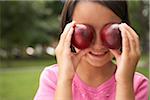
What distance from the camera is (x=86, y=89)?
55 cm

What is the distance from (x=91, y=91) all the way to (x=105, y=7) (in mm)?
125

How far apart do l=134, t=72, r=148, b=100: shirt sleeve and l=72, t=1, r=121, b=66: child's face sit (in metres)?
0.07

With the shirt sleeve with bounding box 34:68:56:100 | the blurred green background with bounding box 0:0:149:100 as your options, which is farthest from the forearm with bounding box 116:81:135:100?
the blurred green background with bounding box 0:0:149:100

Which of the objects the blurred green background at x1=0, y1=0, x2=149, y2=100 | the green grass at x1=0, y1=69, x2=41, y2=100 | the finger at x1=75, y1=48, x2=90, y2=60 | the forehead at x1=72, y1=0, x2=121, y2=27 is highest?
A: the forehead at x1=72, y1=0, x2=121, y2=27

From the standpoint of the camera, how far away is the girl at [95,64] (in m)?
0.49

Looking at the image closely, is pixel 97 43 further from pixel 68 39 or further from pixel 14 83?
pixel 14 83

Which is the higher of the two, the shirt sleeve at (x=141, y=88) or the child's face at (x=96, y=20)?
the child's face at (x=96, y=20)

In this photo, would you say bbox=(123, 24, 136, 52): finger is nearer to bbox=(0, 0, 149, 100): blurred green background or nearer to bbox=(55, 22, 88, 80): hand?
bbox=(55, 22, 88, 80): hand

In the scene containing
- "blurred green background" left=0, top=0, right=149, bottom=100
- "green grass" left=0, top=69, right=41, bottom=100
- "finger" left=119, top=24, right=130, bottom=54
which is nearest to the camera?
"finger" left=119, top=24, right=130, bottom=54

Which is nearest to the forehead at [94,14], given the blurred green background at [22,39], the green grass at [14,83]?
the blurred green background at [22,39]

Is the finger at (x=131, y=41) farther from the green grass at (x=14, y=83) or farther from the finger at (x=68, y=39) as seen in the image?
the green grass at (x=14, y=83)

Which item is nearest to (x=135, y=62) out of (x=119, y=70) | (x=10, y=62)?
(x=119, y=70)

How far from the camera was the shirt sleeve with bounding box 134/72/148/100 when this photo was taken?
1.81 ft

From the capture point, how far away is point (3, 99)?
1.87 metres
